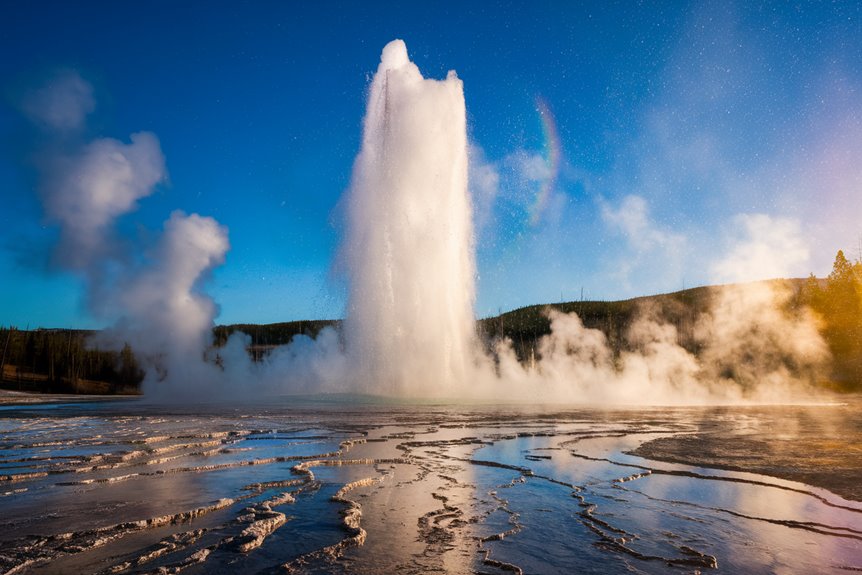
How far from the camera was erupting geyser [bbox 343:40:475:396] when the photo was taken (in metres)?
25.5

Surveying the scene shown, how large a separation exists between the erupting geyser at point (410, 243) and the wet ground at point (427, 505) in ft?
49.0

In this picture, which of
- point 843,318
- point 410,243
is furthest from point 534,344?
point 410,243

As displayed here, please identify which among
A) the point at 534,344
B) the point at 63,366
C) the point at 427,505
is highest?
the point at 534,344

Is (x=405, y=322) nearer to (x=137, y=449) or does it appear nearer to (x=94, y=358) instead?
(x=137, y=449)

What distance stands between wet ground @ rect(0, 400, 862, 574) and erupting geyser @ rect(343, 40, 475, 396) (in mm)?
14941

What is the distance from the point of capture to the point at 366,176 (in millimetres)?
26406

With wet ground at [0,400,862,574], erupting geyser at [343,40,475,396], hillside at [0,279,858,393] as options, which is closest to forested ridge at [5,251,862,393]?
hillside at [0,279,858,393]

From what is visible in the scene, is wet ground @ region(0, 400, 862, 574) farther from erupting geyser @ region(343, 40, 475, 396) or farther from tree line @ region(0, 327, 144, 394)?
tree line @ region(0, 327, 144, 394)

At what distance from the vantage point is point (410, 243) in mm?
25797

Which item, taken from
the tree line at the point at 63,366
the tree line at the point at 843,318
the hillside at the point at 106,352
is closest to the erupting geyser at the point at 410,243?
the hillside at the point at 106,352

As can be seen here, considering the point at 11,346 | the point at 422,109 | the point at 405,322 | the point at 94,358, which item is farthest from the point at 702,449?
the point at 11,346

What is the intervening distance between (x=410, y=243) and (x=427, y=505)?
20.9 meters

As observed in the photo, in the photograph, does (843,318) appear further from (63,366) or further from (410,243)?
(63,366)

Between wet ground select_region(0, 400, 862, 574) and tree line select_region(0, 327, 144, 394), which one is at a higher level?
tree line select_region(0, 327, 144, 394)
